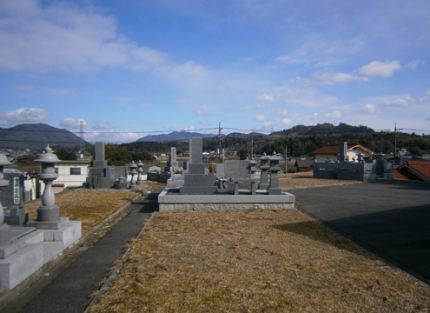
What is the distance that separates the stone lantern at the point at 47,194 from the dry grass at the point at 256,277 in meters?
1.56

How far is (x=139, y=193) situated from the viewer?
Answer: 13.6 metres

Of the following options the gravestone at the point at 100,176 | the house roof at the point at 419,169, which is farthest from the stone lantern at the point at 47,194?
the house roof at the point at 419,169

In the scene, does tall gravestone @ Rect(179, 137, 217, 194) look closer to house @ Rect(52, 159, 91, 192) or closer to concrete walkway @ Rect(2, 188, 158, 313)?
concrete walkway @ Rect(2, 188, 158, 313)

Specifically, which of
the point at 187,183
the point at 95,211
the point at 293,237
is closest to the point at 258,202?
the point at 187,183

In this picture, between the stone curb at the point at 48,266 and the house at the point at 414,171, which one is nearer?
the stone curb at the point at 48,266

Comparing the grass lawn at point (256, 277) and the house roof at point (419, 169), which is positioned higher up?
the house roof at point (419, 169)

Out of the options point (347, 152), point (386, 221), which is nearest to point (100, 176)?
point (386, 221)

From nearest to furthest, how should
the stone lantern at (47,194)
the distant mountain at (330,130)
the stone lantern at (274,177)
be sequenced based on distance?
the stone lantern at (47,194) < the stone lantern at (274,177) < the distant mountain at (330,130)

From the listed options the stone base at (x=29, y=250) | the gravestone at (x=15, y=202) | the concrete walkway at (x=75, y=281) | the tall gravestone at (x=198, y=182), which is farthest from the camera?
the tall gravestone at (x=198, y=182)

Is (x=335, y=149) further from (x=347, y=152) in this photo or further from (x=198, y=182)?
(x=198, y=182)

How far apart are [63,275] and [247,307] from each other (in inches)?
113

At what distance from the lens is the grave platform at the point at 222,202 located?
9164 millimetres

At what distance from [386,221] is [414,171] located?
52.0 ft

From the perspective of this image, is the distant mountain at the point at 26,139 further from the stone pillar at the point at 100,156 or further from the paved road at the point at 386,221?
the paved road at the point at 386,221
